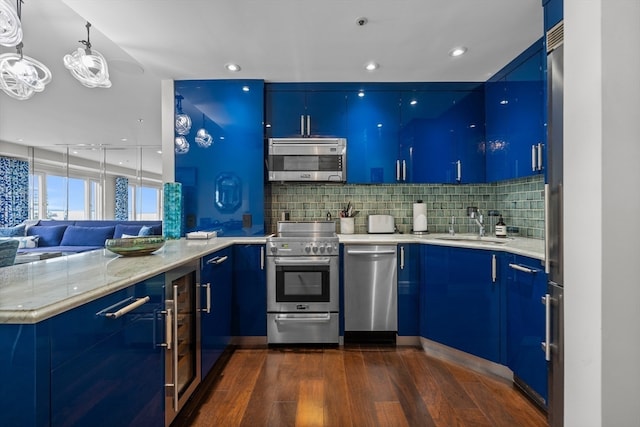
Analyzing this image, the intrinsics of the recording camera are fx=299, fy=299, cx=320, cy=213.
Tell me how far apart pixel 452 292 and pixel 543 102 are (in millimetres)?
1490

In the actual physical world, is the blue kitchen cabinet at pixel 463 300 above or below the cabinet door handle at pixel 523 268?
below

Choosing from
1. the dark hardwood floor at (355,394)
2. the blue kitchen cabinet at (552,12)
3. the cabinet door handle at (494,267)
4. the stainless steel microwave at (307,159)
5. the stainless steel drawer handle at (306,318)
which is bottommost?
the dark hardwood floor at (355,394)

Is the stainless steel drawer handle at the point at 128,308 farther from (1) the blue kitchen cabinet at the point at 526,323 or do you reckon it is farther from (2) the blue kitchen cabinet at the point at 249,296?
(1) the blue kitchen cabinet at the point at 526,323

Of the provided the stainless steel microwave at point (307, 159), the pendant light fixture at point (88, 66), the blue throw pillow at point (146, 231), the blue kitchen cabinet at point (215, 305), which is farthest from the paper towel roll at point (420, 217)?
the blue throw pillow at point (146, 231)

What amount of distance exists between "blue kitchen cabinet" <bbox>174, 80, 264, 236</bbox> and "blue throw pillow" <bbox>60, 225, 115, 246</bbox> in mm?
3919

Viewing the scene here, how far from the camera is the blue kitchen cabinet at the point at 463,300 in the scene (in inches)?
83.3

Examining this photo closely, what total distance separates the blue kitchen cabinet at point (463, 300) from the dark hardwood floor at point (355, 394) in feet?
0.70

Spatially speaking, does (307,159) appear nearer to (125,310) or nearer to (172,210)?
(172,210)

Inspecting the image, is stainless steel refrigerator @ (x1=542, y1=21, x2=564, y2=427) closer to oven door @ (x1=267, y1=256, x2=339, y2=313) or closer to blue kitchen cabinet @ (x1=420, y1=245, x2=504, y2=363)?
blue kitchen cabinet @ (x1=420, y1=245, x2=504, y2=363)

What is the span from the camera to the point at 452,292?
2357 mm

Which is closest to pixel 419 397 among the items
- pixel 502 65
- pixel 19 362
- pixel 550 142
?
pixel 550 142

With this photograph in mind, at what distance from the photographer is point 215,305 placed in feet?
7.09

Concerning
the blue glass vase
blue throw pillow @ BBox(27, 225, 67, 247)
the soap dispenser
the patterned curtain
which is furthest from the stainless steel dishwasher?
the patterned curtain

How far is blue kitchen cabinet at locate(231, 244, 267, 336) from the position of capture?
260 cm
